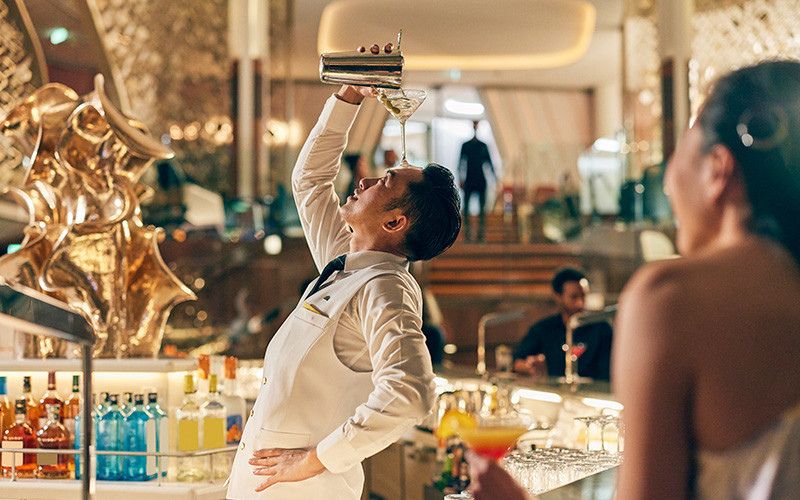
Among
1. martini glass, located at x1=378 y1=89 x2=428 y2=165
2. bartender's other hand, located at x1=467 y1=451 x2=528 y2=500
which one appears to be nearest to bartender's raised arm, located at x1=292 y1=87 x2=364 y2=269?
martini glass, located at x1=378 y1=89 x2=428 y2=165

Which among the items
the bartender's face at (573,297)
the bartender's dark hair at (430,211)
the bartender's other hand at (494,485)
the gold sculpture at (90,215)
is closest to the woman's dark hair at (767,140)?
the bartender's other hand at (494,485)

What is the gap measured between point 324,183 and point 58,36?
1031 cm

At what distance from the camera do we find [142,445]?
3418 mm

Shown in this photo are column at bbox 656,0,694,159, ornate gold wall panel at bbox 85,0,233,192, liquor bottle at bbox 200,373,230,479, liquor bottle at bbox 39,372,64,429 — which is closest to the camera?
liquor bottle at bbox 39,372,64,429

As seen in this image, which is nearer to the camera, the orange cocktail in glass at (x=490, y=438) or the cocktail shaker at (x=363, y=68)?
the orange cocktail in glass at (x=490, y=438)

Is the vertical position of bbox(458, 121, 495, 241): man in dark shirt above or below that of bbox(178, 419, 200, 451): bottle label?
above

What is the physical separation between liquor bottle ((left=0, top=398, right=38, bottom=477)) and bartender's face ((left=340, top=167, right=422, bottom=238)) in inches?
49.5

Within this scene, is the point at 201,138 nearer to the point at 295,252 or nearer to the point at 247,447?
the point at 295,252

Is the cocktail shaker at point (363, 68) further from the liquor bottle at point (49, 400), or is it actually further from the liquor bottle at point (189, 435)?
the liquor bottle at point (49, 400)

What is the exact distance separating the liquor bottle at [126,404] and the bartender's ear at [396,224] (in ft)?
3.60

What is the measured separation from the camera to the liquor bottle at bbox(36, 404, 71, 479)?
3398mm

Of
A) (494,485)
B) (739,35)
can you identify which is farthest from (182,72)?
(494,485)

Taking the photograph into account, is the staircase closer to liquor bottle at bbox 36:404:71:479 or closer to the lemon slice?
the lemon slice

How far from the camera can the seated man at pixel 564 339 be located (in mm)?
6215
